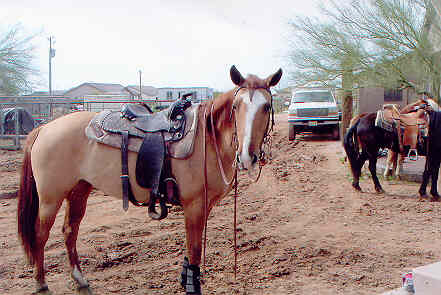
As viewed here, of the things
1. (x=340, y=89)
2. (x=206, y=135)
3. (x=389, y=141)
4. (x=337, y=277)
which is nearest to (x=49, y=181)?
(x=206, y=135)

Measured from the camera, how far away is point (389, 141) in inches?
283

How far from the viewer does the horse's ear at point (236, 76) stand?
2.87m

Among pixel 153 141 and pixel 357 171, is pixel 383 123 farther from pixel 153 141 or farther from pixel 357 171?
pixel 153 141

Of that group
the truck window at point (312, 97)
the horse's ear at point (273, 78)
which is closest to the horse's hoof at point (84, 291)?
the horse's ear at point (273, 78)

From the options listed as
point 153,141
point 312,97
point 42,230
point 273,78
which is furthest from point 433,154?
point 312,97

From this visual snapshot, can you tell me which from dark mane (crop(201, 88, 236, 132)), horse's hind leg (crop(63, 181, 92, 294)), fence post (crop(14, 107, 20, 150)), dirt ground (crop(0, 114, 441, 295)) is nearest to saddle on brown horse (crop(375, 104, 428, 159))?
dirt ground (crop(0, 114, 441, 295))

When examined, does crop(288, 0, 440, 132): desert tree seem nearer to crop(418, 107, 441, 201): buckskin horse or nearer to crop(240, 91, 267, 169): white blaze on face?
crop(418, 107, 441, 201): buckskin horse

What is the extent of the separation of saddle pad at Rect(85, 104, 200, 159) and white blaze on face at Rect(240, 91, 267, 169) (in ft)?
1.97

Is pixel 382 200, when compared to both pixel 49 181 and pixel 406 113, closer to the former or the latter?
pixel 406 113

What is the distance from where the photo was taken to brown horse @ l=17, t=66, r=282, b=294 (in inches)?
108

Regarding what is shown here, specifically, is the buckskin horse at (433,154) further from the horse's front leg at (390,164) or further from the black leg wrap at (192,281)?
the black leg wrap at (192,281)

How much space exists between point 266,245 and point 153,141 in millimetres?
2240

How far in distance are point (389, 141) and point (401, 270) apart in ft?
12.8

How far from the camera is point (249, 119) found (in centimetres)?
267
